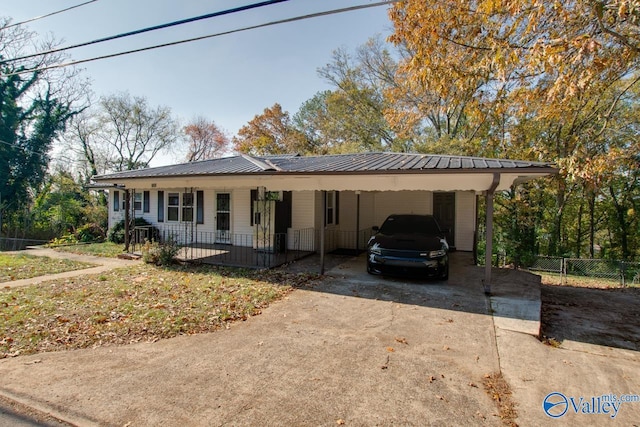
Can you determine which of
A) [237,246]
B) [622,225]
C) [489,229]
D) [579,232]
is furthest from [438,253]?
[579,232]

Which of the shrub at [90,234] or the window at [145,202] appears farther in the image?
the shrub at [90,234]

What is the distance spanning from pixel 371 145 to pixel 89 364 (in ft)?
70.2

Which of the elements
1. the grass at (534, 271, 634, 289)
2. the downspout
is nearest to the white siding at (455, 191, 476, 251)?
the grass at (534, 271, 634, 289)

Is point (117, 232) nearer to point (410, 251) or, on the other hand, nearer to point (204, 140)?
point (410, 251)

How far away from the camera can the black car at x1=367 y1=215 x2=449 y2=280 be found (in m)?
7.41

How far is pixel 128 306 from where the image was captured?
585 centimetres

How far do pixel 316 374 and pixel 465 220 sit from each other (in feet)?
33.9

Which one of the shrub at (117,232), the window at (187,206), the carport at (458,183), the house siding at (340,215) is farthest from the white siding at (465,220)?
the shrub at (117,232)

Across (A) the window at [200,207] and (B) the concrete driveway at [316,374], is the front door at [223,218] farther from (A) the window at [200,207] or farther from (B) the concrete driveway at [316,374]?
(B) the concrete driveway at [316,374]

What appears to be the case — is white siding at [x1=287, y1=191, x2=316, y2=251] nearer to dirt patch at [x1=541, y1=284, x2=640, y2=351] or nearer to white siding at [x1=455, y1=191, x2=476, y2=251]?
white siding at [x1=455, y1=191, x2=476, y2=251]

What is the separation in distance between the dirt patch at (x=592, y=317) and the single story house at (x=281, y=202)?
3384mm

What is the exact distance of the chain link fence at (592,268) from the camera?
37.2ft

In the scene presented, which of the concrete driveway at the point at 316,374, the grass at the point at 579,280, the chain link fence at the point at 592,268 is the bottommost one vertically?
the grass at the point at 579,280

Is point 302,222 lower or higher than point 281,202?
lower
